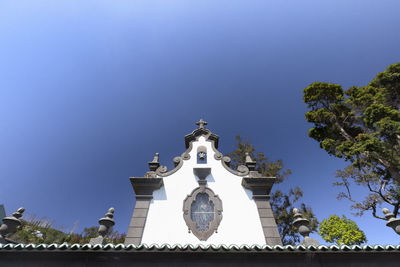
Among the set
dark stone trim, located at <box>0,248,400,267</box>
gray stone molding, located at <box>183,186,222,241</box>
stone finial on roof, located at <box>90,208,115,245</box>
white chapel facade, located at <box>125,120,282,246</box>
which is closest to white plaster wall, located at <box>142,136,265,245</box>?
white chapel facade, located at <box>125,120,282,246</box>

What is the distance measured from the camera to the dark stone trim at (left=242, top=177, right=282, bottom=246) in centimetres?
705

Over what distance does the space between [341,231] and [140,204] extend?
15.2 metres

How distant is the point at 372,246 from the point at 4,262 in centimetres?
885

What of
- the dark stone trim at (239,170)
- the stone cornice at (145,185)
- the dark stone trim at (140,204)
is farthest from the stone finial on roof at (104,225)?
the dark stone trim at (239,170)

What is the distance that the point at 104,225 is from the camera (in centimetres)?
636

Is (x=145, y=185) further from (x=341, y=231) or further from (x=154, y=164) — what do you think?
(x=341, y=231)

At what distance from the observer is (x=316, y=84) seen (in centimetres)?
1828

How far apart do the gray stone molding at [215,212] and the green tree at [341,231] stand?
37.6 ft

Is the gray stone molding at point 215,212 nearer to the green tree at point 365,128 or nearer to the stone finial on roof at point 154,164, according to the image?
the stone finial on roof at point 154,164

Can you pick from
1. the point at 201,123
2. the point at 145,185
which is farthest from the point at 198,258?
the point at 201,123

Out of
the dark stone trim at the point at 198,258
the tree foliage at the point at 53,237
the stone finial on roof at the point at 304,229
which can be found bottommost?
the dark stone trim at the point at 198,258

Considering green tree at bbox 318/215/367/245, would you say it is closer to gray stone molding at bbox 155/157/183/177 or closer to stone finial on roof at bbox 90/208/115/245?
gray stone molding at bbox 155/157/183/177

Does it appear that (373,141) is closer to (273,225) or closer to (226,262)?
(273,225)

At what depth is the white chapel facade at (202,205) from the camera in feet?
23.5
